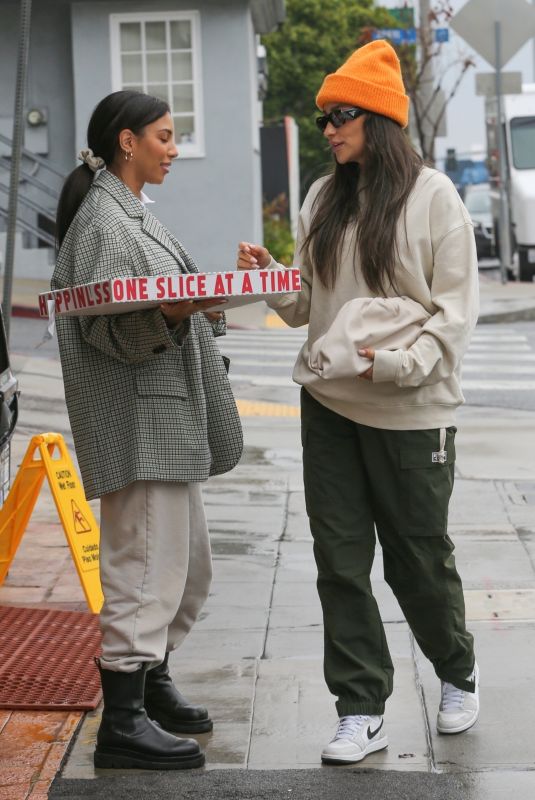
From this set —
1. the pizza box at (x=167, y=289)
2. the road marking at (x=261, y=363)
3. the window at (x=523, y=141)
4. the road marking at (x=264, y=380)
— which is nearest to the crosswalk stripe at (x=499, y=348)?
the road marking at (x=261, y=363)

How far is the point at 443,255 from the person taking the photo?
3859mm

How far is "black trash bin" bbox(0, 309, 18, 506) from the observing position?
5609 millimetres

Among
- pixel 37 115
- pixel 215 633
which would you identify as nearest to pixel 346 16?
pixel 37 115

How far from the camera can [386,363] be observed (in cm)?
379

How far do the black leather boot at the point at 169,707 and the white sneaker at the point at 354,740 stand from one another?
1.42 feet

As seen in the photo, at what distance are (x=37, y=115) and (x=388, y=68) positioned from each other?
1707cm

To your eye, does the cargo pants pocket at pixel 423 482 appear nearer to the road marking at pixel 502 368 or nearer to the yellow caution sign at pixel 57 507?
the yellow caution sign at pixel 57 507

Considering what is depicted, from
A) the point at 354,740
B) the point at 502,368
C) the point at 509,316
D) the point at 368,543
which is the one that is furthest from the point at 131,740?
the point at 509,316

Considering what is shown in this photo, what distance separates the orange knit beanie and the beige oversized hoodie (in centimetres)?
21

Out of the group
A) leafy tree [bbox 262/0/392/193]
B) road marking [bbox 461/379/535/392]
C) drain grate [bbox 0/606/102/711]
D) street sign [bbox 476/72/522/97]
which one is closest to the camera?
drain grate [bbox 0/606/102/711]

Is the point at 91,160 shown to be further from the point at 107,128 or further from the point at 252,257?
the point at 252,257

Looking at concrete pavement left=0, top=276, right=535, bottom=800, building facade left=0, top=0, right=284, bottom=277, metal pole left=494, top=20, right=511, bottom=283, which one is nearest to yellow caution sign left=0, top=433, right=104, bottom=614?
concrete pavement left=0, top=276, right=535, bottom=800

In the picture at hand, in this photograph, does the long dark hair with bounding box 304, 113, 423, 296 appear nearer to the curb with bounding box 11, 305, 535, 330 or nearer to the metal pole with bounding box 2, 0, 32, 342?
the metal pole with bounding box 2, 0, 32, 342

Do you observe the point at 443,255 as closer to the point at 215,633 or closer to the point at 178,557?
the point at 178,557
